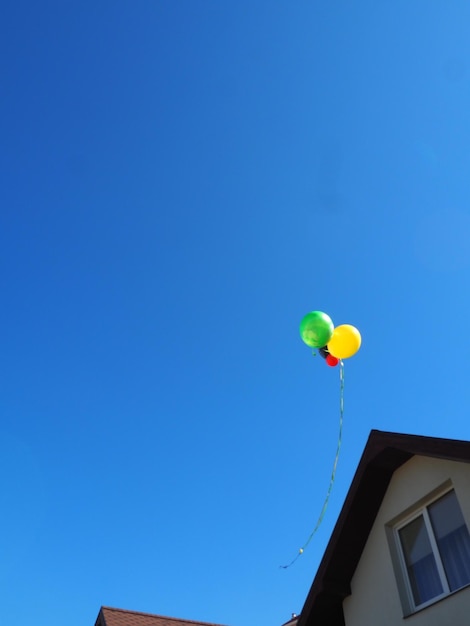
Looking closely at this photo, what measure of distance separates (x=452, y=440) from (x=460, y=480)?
592 mm

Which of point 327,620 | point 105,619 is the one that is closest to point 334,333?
point 327,620

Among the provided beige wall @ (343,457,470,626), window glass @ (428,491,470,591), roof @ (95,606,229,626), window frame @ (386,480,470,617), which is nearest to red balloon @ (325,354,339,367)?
beige wall @ (343,457,470,626)

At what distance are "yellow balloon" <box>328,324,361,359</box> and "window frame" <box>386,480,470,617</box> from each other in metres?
1.99

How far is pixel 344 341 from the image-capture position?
7.45 m

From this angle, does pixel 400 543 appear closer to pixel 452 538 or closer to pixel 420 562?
pixel 420 562

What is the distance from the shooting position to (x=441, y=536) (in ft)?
22.1

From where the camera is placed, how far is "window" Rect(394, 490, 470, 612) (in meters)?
6.34

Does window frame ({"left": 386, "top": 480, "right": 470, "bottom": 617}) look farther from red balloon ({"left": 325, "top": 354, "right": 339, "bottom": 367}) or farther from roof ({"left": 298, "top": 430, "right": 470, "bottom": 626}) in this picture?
red balloon ({"left": 325, "top": 354, "right": 339, "bottom": 367})

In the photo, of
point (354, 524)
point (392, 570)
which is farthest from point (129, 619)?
point (392, 570)

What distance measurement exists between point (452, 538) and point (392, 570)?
1043 millimetres

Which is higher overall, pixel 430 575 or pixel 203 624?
pixel 203 624

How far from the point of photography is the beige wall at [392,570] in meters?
6.19

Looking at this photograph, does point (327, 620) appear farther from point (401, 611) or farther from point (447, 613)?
point (447, 613)

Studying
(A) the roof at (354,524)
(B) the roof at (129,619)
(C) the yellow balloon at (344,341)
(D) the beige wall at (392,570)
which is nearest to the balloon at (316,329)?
(C) the yellow balloon at (344,341)
